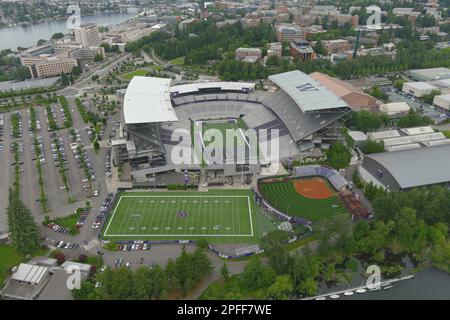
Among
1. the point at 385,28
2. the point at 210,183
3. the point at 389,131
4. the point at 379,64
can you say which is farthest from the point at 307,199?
the point at 385,28

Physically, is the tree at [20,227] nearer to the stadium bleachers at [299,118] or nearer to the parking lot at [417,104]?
the stadium bleachers at [299,118]

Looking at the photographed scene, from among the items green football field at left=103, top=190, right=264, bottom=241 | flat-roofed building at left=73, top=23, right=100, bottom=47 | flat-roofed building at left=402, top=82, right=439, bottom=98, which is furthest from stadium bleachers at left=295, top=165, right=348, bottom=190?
flat-roofed building at left=73, top=23, right=100, bottom=47

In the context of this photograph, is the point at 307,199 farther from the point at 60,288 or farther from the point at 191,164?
the point at 60,288

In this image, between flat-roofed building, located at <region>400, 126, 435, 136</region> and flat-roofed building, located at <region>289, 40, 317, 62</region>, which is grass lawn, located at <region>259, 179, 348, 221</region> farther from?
flat-roofed building, located at <region>289, 40, 317, 62</region>

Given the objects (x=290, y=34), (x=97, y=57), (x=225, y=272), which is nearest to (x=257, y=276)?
(x=225, y=272)

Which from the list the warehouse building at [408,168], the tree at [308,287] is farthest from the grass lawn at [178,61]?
the tree at [308,287]
